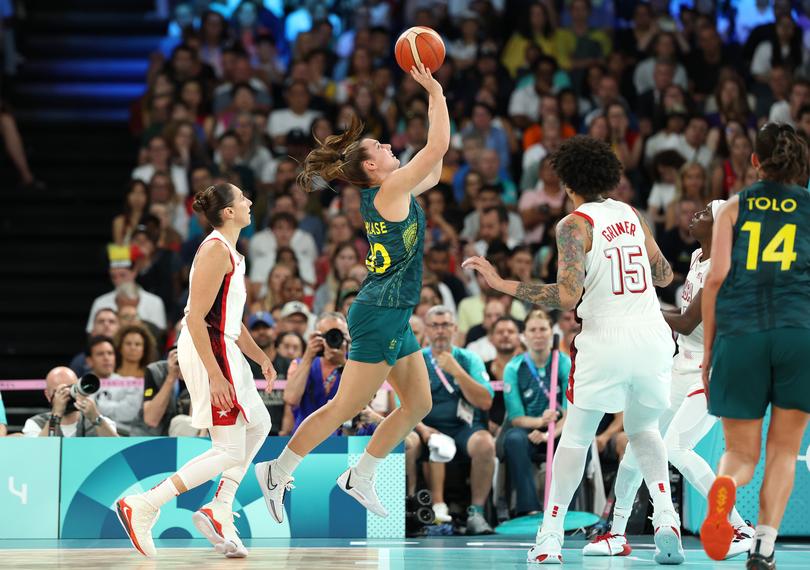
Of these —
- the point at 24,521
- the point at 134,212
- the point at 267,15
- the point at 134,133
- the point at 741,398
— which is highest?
the point at 267,15

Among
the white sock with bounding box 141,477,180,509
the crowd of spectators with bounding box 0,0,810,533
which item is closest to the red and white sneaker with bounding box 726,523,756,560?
the crowd of spectators with bounding box 0,0,810,533

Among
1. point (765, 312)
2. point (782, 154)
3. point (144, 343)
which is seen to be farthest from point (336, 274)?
point (765, 312)

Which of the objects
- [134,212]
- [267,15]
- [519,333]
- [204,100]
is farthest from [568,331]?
[267,15]

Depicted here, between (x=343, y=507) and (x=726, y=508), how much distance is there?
4418mm

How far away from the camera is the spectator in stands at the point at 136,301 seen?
12898 millimetres

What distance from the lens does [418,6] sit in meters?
17.0

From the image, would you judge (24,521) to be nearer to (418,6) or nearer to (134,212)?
(134,212)

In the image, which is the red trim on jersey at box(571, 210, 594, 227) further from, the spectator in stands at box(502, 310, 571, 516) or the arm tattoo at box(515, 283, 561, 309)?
the spectator in stands at box(502, 310, 571, 516)

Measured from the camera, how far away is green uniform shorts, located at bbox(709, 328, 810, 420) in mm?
5785

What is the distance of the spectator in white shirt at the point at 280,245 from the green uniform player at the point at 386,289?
6254mm

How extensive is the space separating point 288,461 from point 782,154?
11.3 ft

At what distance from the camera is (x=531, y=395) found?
34.9 feet

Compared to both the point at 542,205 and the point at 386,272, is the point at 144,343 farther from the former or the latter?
the point at 542,205

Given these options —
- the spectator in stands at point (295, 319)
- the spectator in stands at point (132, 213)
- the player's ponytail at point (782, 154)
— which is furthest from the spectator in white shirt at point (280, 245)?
the player's ponytail at point (782, 154)
